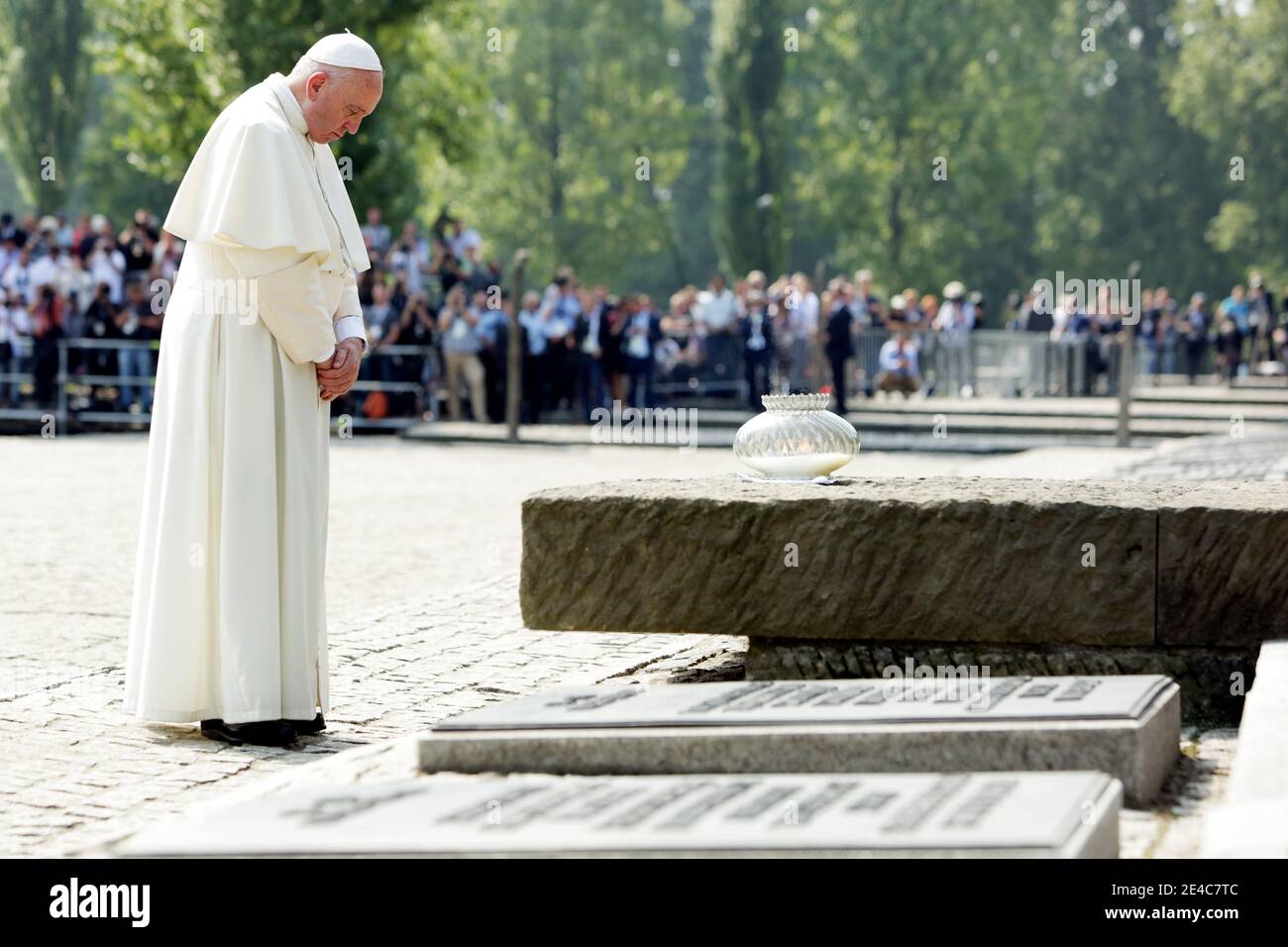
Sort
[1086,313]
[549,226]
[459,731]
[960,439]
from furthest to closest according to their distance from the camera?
[549,226] → [1086,313] → [960,439] → [459,731]

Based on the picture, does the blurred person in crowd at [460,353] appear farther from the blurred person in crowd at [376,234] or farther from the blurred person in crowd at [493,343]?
the blurred person in crowd at [376,234]

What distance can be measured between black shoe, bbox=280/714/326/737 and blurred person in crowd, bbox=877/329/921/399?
24160mm

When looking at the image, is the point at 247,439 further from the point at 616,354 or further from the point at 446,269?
the point at 616,354

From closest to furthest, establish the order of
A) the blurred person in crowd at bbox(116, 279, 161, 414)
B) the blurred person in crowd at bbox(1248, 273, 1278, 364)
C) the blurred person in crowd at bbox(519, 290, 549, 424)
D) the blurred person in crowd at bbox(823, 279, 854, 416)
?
the blurred person in crowd at bbox(116, 279, 161, 414) < the blurred person in crowd at bbox(519, 290, 549, 424) < the blurred person in crowd at bbox(823, 279, 854, 416) < the blurred person in crowd at bbox(1248, 273, 1278, 364)

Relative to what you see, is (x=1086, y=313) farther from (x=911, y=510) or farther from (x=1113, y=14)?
(x=1113, y=14)

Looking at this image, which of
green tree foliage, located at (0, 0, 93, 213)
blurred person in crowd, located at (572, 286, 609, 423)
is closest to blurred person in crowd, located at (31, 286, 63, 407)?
blurred person in crowd, located at (572, 286, 609, 423)

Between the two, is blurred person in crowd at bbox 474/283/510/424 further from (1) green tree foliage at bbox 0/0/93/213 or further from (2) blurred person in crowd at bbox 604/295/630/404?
(1) green tree foliage at bbox 0/0/93/213

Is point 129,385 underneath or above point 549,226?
underneath

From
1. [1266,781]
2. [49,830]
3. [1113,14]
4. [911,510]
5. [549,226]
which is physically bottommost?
[49,830]

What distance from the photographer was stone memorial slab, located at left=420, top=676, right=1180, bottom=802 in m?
4.56

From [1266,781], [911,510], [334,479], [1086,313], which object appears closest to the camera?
[1266,781]

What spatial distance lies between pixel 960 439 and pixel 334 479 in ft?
Result: 30.0

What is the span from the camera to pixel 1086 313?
3469 cm

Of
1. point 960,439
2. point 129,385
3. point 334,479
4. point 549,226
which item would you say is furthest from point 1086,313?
point 549,226
